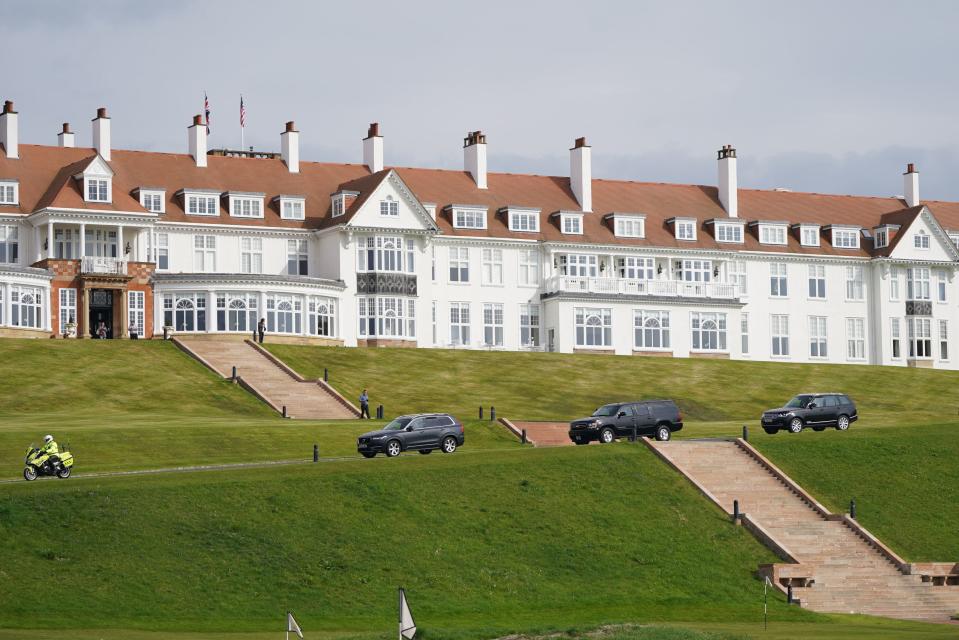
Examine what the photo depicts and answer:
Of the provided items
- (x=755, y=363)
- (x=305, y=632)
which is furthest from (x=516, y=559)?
(x=755, y=363)

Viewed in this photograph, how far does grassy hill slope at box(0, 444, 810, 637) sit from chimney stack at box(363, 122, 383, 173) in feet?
164

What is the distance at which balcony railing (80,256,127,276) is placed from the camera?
3558 inches

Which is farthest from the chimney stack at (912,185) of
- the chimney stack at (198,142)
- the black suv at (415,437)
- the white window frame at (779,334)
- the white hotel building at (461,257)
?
the black suv at (415,437)

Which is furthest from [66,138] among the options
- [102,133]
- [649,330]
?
[649,330]

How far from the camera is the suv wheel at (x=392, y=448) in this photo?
6050 cm

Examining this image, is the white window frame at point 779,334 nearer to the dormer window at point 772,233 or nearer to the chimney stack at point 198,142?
the dormer window at point 772,233

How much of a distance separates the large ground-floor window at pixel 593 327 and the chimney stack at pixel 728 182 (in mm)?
14698

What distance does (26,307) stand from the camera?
288ft

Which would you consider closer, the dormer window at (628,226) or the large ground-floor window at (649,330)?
the large ground-floor window at (649,330)

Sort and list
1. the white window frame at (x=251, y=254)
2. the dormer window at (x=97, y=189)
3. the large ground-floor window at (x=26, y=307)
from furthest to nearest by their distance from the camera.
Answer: the white window frame at (x=251, y=254) < the dormer window at (x=97, y=189) < the large ground-floor window at (x=26, y=307)

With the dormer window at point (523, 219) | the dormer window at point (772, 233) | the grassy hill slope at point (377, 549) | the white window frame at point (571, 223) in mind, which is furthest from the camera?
the dormer window at point (772, 233)

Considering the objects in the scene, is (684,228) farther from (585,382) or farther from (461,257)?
(585,382)

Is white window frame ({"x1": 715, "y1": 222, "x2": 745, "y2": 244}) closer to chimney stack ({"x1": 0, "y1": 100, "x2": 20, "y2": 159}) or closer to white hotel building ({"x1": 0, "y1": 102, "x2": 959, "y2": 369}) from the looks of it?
white hotel building ({"x1": 0, "y1": 102, "x2": 959, "y2": 369})

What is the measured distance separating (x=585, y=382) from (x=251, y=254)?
21910 millimetres
